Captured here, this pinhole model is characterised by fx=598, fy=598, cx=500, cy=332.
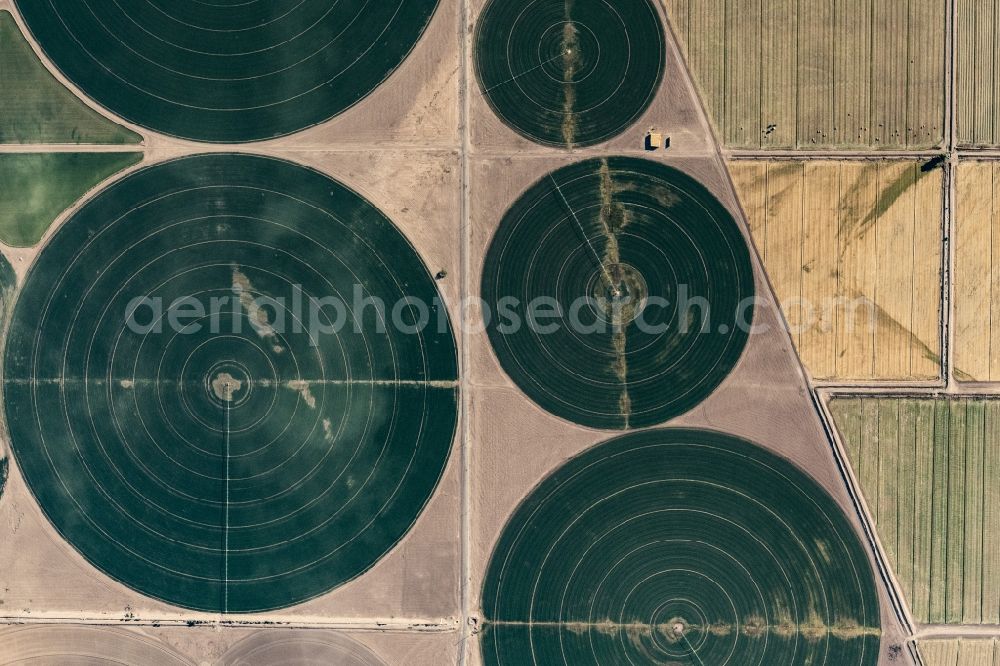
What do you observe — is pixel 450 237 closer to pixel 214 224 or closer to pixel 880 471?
pixel 214 224

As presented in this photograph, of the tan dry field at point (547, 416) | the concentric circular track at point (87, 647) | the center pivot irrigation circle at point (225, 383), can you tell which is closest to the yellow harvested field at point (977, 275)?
the tan dry field at point (547, 416)

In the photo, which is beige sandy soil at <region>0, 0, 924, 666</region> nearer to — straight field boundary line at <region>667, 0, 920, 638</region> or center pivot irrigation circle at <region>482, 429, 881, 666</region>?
straight field boundary line at <region>667, 0, 920, 638</region>

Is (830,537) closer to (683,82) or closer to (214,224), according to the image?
(683,82)

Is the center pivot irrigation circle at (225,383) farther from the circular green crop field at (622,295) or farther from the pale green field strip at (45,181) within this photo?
the circular green crop field at (622,295)

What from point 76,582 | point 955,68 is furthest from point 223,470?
point 955,68

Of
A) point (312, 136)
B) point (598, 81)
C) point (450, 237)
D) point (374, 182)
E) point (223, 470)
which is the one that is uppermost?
point (598, 81)

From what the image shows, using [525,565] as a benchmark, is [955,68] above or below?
above

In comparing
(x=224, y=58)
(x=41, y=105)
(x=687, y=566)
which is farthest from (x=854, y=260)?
(x=41, y=105)
